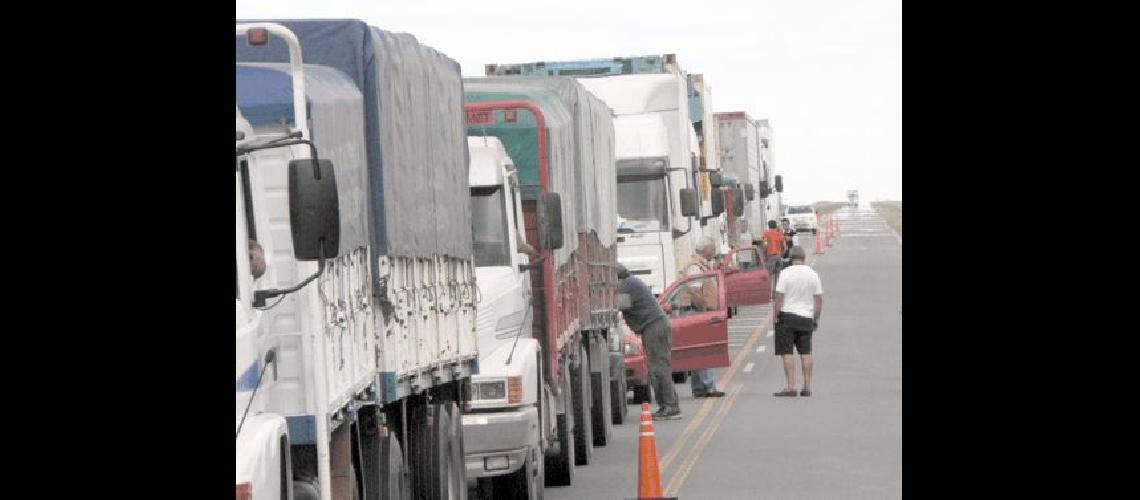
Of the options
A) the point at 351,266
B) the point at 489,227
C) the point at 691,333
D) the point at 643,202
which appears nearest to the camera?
the point at 351,266

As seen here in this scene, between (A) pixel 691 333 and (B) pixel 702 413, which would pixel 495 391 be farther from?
(A) pixel 691 333

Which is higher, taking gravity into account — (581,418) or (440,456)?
(440,456)

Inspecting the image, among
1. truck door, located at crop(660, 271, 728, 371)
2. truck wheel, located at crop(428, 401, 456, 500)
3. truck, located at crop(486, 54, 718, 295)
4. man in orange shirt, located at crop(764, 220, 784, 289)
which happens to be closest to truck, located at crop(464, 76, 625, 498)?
truck wheel, located at crop(428, 401, 456, 500)

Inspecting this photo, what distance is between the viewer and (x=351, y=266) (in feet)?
32.0

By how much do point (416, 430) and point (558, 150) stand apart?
20.9ft

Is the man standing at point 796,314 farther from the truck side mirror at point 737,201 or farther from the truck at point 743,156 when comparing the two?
the truck at point 743,156

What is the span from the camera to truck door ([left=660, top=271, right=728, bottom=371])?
24.9 metres

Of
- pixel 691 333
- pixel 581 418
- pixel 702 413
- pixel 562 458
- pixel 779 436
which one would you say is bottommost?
pixel 702 413

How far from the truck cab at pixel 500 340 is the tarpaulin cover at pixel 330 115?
13.5ft

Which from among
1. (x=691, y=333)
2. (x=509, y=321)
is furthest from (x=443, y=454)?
(x=691, y=333)

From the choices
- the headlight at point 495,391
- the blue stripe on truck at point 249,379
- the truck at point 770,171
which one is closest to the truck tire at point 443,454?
the headlight at point 495,391

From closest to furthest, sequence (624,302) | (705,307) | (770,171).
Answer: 1. (624,302)
2. (705,307)
3. (770,171)

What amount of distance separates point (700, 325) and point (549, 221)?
9409 millimetres
